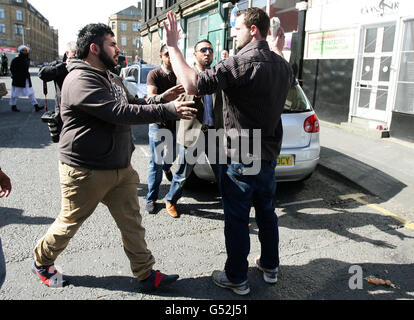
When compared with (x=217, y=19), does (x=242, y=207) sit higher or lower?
lower

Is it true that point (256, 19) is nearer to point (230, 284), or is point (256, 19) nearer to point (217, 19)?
point (230, 284)

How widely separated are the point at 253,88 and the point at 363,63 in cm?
845

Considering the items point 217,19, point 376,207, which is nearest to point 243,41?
point 376,207

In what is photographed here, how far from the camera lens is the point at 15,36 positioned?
81250 millimetres

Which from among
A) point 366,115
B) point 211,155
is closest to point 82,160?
point 211,155

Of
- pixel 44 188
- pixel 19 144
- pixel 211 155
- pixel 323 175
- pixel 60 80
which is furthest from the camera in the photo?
pixel 19 144

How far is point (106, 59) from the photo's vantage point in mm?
2598

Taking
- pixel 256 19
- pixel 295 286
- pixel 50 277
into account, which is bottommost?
pixel 295 286

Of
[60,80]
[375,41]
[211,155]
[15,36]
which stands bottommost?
[211,155]

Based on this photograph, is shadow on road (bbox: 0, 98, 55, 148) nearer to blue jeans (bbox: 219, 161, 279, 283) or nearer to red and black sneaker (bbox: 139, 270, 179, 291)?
red and black sneaker (bbox: 139, 270, 179, 291)

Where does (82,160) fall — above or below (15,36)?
below

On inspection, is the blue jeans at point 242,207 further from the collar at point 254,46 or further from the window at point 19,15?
the window at point 19,15

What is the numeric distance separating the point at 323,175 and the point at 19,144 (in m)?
6.11
